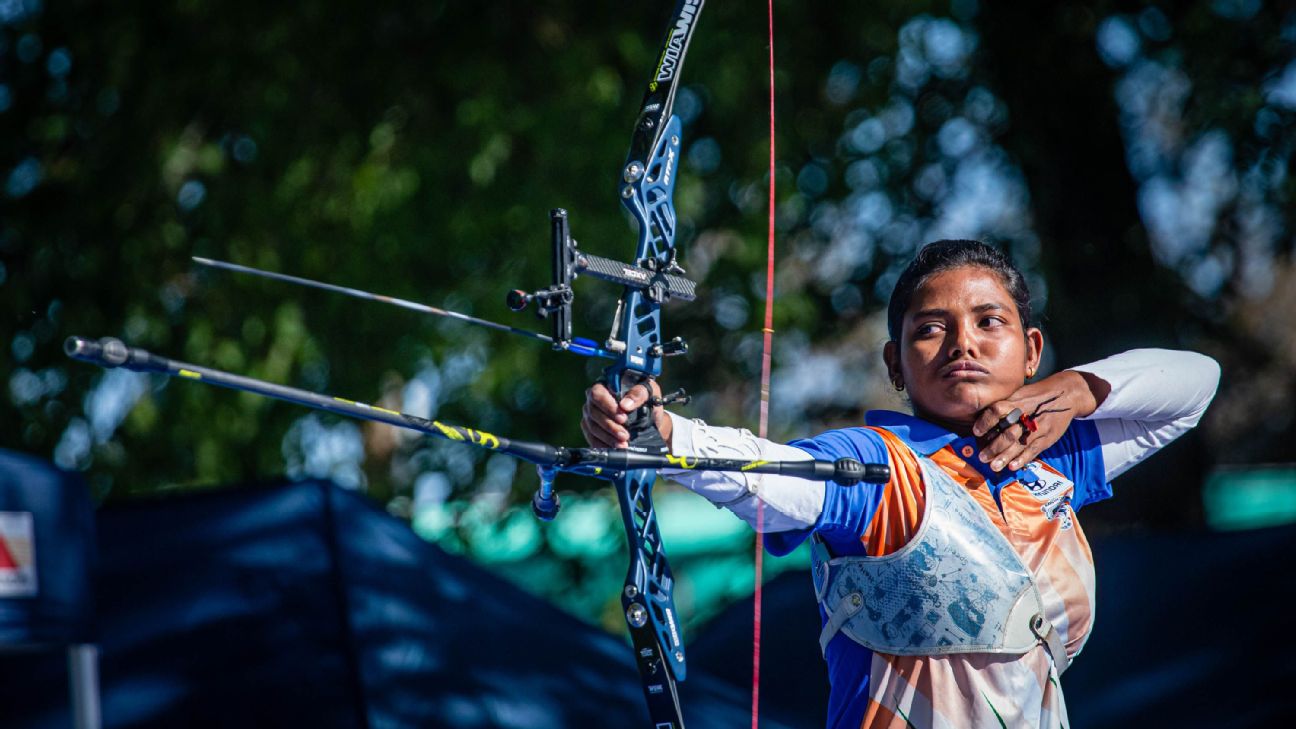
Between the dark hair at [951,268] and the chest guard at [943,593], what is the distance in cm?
31

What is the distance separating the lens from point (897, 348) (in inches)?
82.8

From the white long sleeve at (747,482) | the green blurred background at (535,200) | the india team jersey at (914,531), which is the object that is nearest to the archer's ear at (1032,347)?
the india team jersey at (914,531)

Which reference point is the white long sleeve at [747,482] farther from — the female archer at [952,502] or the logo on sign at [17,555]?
the logo on sign at [17,555]

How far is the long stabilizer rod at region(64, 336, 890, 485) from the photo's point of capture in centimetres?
125

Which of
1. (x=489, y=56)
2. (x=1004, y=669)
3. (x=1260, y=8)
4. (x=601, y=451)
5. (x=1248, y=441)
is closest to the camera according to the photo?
(x=601, y=451)

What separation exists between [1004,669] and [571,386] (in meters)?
3.07

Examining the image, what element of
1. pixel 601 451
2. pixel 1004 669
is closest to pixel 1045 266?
pixel 1004 669

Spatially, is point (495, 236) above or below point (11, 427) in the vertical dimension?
above

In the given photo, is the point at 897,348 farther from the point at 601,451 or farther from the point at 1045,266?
the point at 1045,266

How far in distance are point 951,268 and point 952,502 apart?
0.37 metres

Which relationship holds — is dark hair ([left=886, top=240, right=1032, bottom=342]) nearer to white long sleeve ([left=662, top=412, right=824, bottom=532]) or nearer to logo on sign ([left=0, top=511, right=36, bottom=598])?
white long sleeve ([left=662, top=412, right=824, bottom=532])

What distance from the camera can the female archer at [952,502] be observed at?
182cm

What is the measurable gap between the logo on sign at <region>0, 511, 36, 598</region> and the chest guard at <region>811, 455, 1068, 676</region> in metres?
1.40

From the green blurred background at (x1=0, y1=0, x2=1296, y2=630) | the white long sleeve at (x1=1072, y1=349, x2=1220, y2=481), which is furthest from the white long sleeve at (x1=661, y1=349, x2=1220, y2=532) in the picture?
the green blurred background at (x1=0, y1=0, x2=1296, y2=630)
